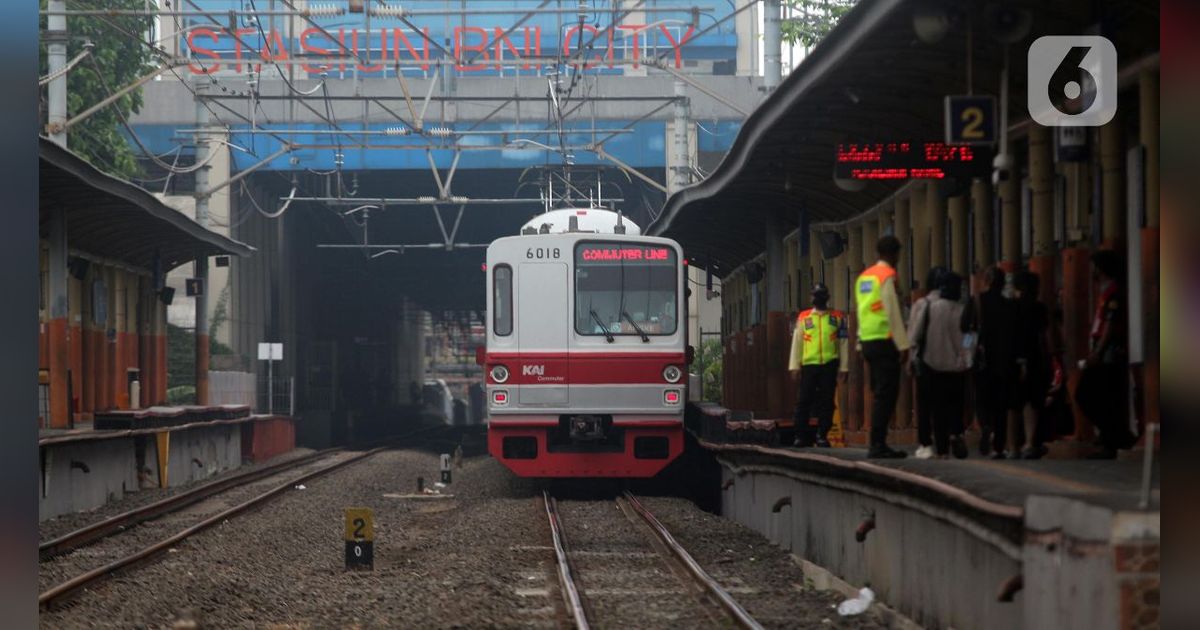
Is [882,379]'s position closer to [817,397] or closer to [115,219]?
[817,397]

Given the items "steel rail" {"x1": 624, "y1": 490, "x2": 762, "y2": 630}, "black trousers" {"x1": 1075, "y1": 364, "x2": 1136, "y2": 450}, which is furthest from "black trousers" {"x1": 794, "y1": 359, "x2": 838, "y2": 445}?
"black trousers" {"x1": 1075, "y1": 364, "x2": 1136, "y2": 450}

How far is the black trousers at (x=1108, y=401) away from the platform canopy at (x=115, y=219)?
9376 millimetres

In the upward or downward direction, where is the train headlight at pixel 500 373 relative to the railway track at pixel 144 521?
upward

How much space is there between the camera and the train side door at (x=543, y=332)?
20344 mm

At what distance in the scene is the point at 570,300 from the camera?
814 inches

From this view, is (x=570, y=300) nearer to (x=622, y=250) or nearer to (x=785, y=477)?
(x=622, y=250)

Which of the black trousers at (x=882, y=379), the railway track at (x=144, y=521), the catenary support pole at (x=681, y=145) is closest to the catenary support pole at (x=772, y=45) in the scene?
the catenary support pole at (x=681, y=145)

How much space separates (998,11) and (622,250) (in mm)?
12172

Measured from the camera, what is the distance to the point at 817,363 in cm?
1471

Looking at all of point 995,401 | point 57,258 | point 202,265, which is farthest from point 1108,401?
point 202,265

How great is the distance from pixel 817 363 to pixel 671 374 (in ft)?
19.0

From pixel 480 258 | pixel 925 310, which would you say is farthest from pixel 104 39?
pixel 925 310

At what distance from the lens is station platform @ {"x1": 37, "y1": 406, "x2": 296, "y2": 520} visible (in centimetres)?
1883

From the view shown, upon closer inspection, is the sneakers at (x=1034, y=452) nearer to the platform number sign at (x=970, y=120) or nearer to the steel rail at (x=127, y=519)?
the platform number sign at (x=970, y=120)
